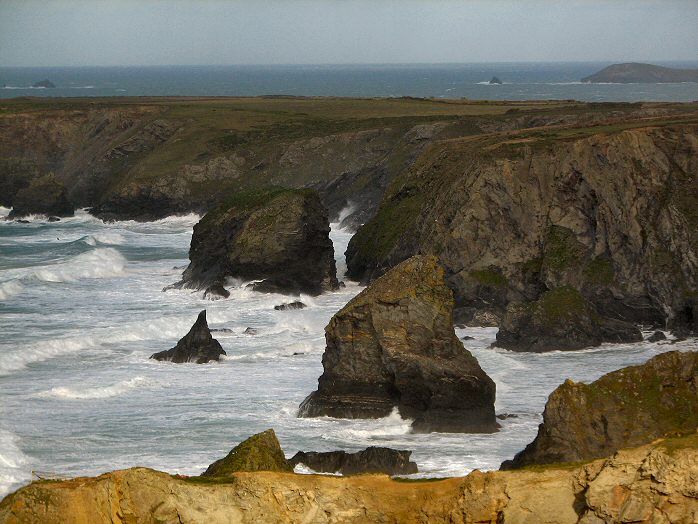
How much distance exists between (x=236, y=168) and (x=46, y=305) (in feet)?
128

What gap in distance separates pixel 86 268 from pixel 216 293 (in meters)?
11.5

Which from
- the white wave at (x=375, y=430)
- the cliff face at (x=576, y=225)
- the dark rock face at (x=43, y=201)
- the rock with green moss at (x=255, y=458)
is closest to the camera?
the rock with green moss at (x=255, y=458)

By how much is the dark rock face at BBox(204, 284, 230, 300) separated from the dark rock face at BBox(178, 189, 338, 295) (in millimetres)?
1232

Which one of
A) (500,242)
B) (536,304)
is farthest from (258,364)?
(500,242)

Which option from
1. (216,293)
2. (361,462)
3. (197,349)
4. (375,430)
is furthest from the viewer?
(216,293)

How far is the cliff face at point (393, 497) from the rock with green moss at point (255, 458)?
3994mm

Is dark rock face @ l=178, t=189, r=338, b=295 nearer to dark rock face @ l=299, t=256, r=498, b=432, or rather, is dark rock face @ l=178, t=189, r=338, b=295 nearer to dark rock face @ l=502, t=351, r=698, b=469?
dark rock face @ l=299, t=256, r=498, b=432

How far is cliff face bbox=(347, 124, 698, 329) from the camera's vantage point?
46312 millimetres

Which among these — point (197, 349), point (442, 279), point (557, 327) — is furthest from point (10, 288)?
point (442, 279)

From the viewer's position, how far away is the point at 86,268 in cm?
6256

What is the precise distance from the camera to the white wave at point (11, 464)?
90.9ft

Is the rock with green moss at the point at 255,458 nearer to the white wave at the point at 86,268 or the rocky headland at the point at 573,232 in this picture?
the rocky headland at the point at 573,232

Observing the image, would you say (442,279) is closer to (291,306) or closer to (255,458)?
(255,458)

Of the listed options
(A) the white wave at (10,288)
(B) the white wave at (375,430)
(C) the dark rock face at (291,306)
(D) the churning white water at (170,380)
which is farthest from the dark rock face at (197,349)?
(A) the white wave at (10,288)
